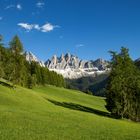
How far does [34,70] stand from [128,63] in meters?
91.4

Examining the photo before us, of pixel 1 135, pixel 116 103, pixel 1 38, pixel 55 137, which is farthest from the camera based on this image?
pixel 1 38

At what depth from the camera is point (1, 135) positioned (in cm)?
3231

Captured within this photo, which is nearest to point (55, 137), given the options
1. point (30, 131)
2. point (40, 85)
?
point (30, 131)

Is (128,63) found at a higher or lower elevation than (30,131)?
higher

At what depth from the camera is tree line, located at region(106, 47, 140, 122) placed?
81.3 m

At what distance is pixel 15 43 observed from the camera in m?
90.6

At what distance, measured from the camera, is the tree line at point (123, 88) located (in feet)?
267

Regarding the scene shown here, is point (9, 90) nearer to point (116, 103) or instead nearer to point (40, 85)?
point (116, 103)

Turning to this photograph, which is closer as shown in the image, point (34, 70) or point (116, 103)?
point (116, 103)

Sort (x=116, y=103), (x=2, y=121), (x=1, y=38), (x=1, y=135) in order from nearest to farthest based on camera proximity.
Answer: (x=1, y=135)
(x=2, y=121)
(x=116, y=103)
(x=1, y=38)

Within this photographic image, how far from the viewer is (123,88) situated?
82500 mm

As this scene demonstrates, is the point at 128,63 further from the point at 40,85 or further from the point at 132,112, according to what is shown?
the point at 40,85

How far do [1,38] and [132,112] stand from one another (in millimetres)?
40100

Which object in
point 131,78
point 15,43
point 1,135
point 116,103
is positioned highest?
point 15,43
